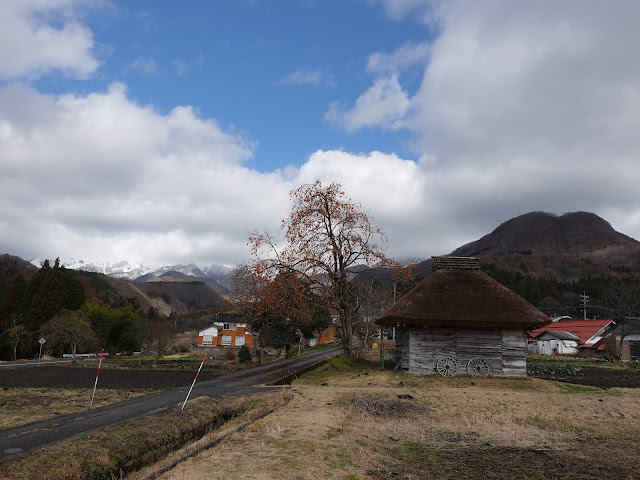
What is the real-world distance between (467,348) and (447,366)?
143 cm

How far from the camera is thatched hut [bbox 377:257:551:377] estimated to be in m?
21.8

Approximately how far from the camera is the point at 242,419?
40.3 ft

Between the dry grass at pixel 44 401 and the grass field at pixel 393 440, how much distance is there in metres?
4.70

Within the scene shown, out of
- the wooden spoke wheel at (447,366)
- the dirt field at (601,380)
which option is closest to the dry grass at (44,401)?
the wooden spoke wheel at (447,366)

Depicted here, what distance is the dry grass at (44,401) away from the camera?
13.3m

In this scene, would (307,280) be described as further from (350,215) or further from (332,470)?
(332,470)

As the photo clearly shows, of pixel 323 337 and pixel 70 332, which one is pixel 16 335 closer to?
pixel 70 332

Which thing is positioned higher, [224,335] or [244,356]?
[244,356]

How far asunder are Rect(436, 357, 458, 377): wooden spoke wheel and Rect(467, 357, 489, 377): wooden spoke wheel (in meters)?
0.72

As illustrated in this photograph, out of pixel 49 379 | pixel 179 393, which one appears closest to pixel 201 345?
pixel 49 379

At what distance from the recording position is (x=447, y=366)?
22141mm

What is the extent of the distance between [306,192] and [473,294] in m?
10.9

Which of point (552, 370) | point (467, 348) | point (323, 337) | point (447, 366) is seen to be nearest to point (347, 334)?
point (447, 366)

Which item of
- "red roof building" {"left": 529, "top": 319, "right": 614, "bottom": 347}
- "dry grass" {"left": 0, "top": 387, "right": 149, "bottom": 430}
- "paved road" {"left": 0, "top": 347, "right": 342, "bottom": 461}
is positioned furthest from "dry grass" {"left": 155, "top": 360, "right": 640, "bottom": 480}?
"red roof building" {"left": 529, "top": 319, "right": 614, "bottom": 347}
